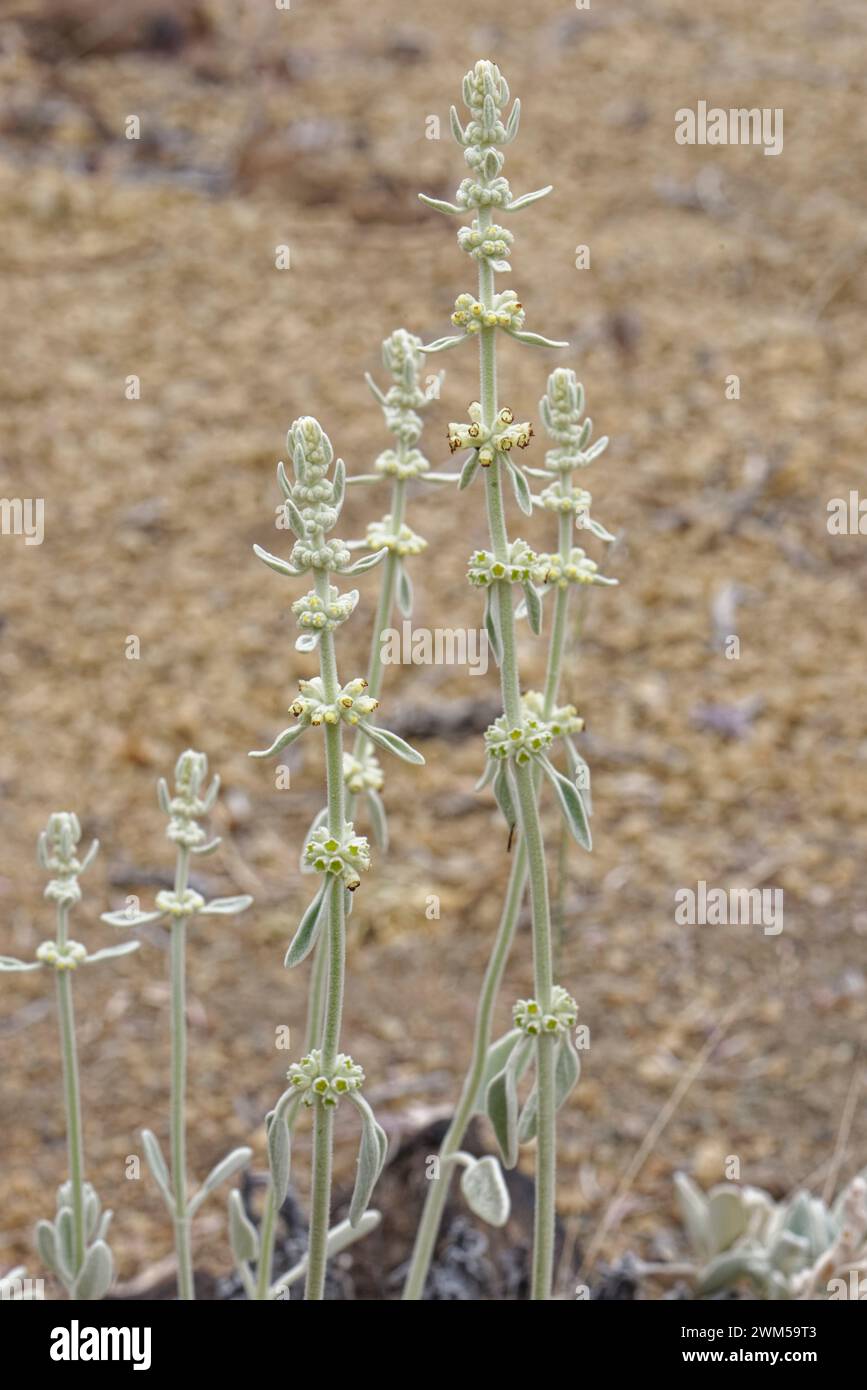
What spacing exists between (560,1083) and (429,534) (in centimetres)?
301

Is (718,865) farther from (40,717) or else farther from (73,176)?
(73,176)

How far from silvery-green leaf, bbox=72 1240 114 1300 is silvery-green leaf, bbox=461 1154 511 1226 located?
1.92ft

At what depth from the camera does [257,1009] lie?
3.38 metres

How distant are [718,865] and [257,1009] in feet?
3.88

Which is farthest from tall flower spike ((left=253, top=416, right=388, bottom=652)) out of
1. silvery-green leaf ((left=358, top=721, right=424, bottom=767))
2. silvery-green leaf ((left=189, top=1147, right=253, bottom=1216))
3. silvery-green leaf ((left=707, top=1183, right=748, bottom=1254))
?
silvery-green leaf ((left=707, top=1183, right=748, bottom=1254))

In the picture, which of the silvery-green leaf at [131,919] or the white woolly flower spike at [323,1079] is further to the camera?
the silvery-green leaf at [131,919]

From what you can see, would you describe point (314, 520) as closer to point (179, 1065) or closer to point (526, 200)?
point (526, 200)

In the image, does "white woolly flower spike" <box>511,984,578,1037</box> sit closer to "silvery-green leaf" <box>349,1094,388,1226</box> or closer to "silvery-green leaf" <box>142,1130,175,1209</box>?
"silvery-green leaf" <box>349,1094,388,1226</box>

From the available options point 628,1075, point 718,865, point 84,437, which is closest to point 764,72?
point 84,437

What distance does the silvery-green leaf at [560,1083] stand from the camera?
1874mm

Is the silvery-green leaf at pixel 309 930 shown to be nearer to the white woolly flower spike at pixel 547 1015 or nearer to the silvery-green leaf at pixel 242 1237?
the white woolly flower spike at pixel 547 1015

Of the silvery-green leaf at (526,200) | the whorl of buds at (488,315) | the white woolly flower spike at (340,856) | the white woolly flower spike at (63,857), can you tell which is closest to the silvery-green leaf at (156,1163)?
the white woolly flower spike at (63,857)

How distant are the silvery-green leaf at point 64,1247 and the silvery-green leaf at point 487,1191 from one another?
64 centimetres

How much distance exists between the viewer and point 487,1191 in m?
1.87
